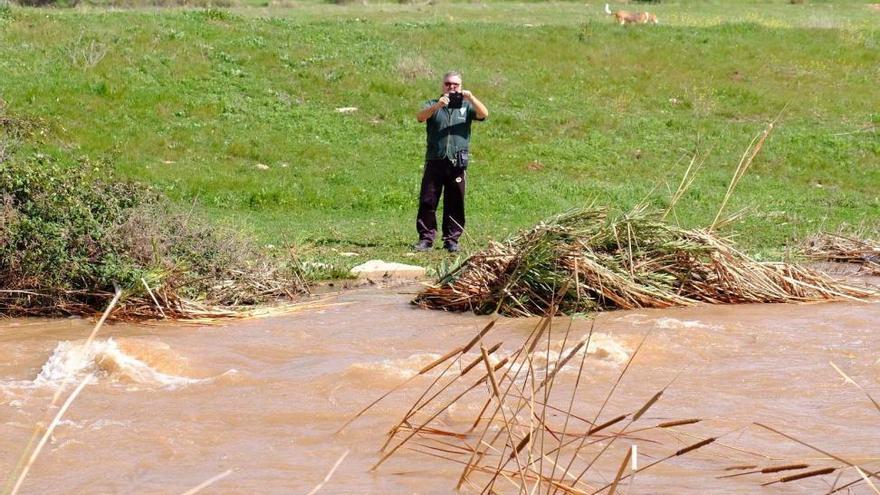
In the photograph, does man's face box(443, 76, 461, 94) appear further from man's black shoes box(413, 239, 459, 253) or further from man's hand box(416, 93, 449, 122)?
man's black shoes box(413, 239, 459, 253)

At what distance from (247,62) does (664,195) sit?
9.50 metres

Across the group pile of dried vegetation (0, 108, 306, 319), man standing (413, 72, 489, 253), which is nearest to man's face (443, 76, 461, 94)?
man standing (413, 72, 489, 253)

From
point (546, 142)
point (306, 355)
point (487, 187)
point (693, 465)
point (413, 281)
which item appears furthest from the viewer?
point (546, 142)

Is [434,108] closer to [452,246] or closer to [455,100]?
[455,100]

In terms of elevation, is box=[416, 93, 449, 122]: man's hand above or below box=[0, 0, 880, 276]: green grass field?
above

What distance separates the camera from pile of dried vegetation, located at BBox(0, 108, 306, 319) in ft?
28.2

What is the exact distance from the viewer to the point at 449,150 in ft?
37.8

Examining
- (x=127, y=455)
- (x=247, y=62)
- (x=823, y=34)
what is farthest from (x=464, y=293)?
(x=823, y=34)

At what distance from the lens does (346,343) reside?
309 inches

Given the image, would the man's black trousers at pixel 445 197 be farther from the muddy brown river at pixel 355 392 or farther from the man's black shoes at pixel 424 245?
the muddy brown river at pixel 355 392

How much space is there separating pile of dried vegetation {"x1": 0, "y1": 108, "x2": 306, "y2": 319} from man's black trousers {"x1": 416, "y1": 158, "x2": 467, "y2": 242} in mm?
2542

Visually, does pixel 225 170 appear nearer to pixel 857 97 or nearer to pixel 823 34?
pixel 857 97

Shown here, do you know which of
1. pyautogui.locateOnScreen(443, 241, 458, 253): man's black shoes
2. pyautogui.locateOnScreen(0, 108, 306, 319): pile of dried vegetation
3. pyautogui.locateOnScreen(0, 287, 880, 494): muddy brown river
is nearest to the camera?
pyautogui.locateOnScreen(0, 287, 880, 494): muddy brown river

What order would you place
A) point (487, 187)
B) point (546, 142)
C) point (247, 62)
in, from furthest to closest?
point (247, 62), point (546, 142), point (487, 187)
